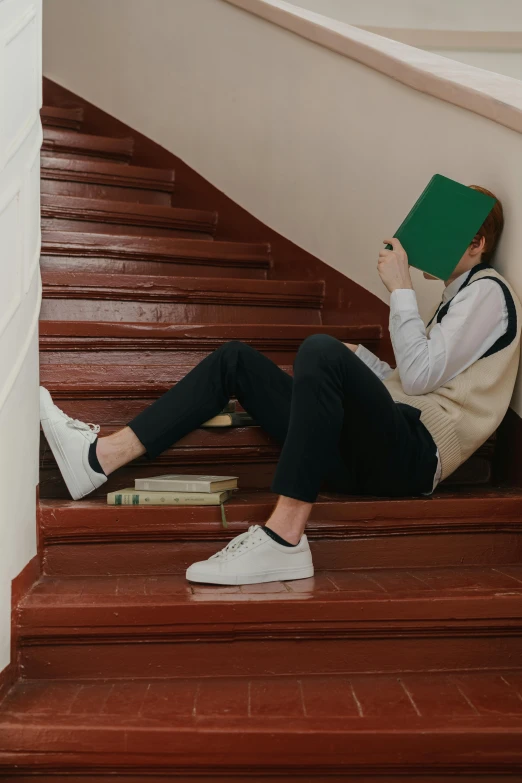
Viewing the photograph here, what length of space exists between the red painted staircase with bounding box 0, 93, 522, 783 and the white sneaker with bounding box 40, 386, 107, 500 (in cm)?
6

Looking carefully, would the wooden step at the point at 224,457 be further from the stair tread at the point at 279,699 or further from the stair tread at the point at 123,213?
the stair tread at the point at 123,213

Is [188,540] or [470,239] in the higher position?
[470,239]

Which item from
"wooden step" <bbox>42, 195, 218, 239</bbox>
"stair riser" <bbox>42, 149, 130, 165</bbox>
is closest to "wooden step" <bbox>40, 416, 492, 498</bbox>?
"wooden step" <bbox>42, 195, 218, 239</bbox>

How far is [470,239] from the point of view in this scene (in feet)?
6.23

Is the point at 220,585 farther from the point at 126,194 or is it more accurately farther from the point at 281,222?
the point at 126,194

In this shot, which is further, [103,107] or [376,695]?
[103,107]

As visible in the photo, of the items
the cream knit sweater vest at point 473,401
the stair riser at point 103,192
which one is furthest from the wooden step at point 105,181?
the cream knit sweater vest at point 473,401

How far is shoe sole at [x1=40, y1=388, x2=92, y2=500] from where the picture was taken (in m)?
1.82

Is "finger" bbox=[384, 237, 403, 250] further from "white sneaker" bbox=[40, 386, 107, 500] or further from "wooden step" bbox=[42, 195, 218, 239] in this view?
"wooden step" bbox=[42, 195, 218, 239]

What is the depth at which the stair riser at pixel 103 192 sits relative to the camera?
3355mm

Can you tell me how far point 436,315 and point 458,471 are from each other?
396mm

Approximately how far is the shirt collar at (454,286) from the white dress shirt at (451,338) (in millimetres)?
98

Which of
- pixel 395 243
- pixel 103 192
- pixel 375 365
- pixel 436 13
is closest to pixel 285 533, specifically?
pixel 375 365

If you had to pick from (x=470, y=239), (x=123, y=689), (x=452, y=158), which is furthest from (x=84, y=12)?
(x=123, y=689)
